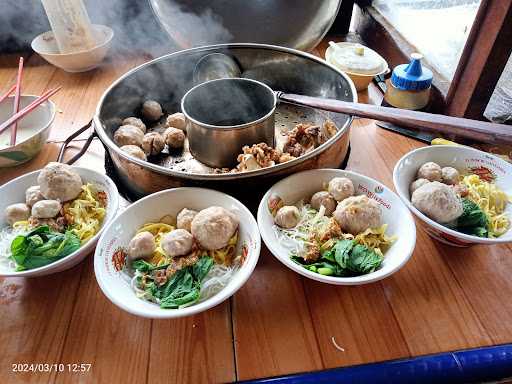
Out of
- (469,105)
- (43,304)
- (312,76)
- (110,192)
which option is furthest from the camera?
(312,76)

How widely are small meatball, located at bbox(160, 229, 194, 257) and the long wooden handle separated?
540 millimetres

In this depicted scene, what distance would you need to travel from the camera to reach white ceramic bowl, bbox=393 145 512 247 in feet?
2.75

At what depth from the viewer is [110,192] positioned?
0.93 metres

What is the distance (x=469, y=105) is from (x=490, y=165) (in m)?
0.31

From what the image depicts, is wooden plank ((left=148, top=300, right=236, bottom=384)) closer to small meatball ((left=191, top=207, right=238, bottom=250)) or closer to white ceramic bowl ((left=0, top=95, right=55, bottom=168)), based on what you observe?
small meatball ((left=191, top=207, right=238, bottom=250))

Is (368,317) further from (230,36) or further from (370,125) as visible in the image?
(230,36)

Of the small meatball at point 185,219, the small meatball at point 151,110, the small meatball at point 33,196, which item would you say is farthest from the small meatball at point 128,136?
the small meatball at point 185,219

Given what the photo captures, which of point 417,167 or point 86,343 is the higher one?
point 417,167

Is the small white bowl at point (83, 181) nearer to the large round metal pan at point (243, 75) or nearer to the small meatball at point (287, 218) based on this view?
the large round metal pan at point (243, 75)

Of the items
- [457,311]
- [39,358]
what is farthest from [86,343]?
[457,311]

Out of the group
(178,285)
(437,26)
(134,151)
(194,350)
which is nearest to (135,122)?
(134,151)

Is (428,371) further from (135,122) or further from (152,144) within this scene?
(135,122)

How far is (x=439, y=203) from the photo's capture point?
0.82 meters

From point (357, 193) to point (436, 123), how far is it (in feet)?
0.80
